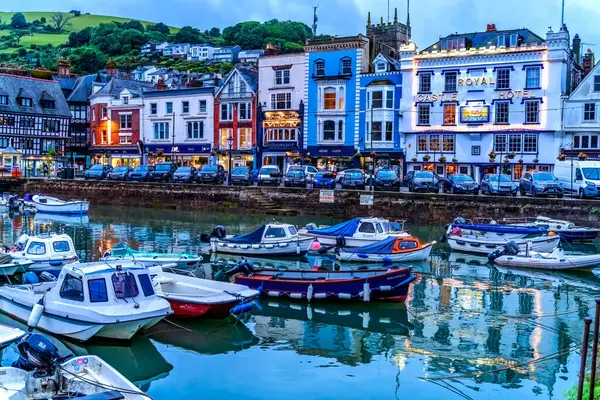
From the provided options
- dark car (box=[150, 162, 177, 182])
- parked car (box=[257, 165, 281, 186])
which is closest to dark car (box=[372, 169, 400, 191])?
parked car (box=[257, 165, 281, 186])

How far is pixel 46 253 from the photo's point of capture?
2456 cm

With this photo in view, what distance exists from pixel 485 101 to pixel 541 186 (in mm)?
16011

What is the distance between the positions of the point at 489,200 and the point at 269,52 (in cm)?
3452

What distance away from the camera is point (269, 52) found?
2749 inches

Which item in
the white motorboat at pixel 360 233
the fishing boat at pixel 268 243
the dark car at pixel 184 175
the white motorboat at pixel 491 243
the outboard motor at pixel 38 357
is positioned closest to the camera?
the outboard motor at pixel 38 357

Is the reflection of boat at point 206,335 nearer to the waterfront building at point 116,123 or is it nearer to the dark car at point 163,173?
the dark car at point 163,173

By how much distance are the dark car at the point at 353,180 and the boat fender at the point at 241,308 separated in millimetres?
30705

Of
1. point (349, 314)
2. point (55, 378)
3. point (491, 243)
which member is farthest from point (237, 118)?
point (55, 378)

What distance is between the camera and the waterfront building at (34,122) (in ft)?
262

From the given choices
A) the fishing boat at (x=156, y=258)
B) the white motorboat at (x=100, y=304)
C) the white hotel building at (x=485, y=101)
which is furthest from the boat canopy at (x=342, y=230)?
the white hotel building at (x=485, y=101)

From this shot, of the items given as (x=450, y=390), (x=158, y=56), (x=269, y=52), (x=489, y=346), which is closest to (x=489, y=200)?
(x=489, y=346)

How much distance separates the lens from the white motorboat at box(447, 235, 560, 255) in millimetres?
32734

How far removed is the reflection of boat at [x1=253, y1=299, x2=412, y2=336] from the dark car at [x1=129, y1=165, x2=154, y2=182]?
40.8 metres

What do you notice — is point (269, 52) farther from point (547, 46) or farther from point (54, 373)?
point (54, 373)
